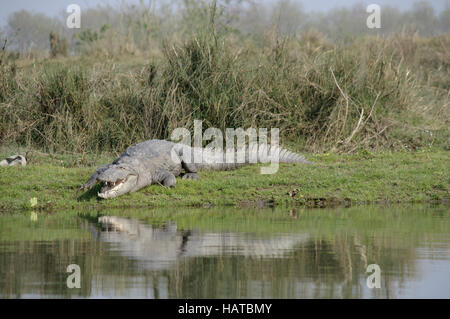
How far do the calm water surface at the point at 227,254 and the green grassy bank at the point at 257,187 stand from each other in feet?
3.14

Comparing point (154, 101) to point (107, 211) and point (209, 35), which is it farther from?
point (107, 211)

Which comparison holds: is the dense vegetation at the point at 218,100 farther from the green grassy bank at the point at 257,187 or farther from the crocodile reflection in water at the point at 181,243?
the crocodile reflection in water at the point at 181,243

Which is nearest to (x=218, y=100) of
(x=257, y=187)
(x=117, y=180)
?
(x=257, y=187)

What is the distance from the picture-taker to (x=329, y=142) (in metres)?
15.4

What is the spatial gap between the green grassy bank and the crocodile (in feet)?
0.60

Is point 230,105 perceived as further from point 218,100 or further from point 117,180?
point 117,180

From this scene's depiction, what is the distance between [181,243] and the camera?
7.80 meters

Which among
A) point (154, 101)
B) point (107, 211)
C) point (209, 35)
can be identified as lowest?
point (107, 211)

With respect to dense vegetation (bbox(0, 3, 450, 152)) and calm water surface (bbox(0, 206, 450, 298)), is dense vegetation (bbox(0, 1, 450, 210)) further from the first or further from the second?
calm water surface (bbox(0, 206, 450, 298))

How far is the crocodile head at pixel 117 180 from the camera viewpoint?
11.3 meters

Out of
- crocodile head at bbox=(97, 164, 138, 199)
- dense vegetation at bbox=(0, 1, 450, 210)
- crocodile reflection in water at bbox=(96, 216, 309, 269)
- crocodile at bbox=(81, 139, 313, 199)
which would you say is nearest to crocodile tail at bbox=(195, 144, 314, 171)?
crocodile at bbox=(81, 139, 313, 199)

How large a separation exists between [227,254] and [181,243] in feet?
2.80
